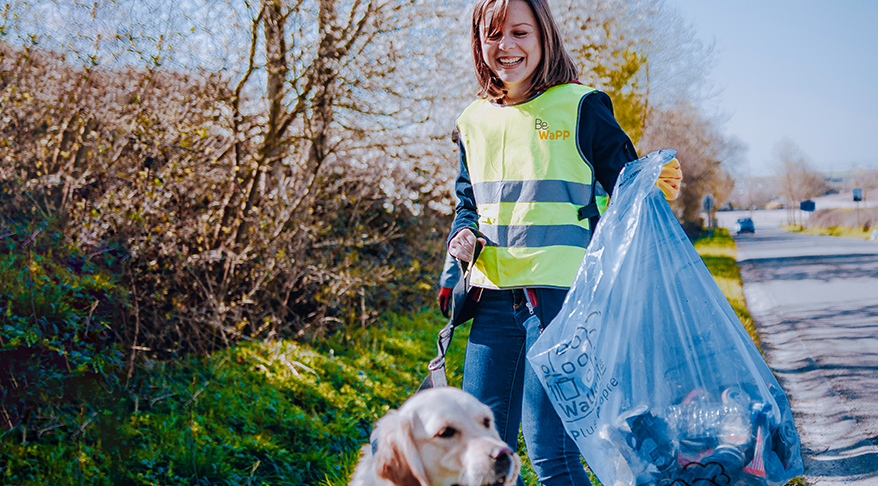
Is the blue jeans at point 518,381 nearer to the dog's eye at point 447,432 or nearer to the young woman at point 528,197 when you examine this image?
the young woman at point 528,197

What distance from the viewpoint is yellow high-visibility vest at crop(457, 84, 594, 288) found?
175 cm

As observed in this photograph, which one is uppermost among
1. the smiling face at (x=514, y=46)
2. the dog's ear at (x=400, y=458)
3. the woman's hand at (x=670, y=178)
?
the smiling face at (x=514, y=46)

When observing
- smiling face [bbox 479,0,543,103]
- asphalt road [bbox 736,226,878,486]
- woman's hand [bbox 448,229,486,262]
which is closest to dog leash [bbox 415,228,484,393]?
woman's hand [bbox 448,229,486,262]

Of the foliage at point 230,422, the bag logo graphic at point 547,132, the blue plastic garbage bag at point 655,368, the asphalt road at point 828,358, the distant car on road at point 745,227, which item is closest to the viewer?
the blue plastic garbage bag at point 655,368

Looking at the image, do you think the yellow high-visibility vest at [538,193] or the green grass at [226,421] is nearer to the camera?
the yellow high-visibility vest at [538,193]

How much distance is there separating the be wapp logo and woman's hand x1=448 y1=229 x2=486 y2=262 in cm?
43

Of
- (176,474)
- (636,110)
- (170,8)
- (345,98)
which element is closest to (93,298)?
(176,474)

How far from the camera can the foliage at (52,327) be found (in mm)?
3061

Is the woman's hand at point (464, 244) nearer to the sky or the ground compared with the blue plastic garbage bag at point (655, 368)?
nearer to the sky

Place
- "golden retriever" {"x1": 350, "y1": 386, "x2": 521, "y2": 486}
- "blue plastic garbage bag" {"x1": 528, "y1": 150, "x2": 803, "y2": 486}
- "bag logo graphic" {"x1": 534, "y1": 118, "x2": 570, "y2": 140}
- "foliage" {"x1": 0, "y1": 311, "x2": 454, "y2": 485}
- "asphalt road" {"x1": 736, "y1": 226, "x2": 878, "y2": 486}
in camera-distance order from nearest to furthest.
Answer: "blue plastic garbage bag" {"x1": 528, "y1": 150, "x2": 803, "y2": 486} < "golden retriever" {"x1": 350, "y1": 386, "x2": 521, "y2": 486} < "bag logo graphic" {"x1": 534, "y1": 118, "x2": 570, "y2": 140} < "foliage" {"x1": 0, "y1": 311, "x2": 454, "y2": 485} < "asphalt road" {"x1": 736, "y1": 226, "x2": 878, "y2": 486}

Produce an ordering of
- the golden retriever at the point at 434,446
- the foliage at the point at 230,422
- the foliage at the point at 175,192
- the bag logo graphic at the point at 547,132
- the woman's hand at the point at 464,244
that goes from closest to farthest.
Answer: the golden retriever at the point at 434,446 → the bag logo graphic at the point at 547,132 → the woman's hand at the point at 464,244 → the foliage at the point at 230,422 → the foliage at the point at 175,192

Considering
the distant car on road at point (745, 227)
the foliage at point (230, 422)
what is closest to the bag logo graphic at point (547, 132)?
the foliage at point (230, 422)

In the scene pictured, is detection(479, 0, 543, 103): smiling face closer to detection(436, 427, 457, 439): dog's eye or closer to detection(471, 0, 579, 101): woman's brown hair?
detection(471, 0, 579, 101): woman's brown hair

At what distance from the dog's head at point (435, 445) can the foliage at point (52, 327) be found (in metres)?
2.30
